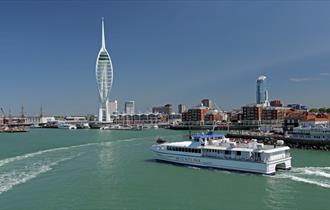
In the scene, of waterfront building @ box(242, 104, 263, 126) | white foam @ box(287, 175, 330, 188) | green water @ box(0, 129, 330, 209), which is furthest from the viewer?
waterfront building @ box(242, 104, 263, 126)

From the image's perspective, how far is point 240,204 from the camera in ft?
64.6

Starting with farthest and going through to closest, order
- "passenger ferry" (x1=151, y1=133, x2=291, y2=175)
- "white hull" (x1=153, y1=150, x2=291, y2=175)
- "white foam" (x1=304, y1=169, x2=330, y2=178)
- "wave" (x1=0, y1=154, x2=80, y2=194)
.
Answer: "passenger ferry" (x1=151, y1=133, x2=291, y2=175) < "white hull" (x1=153, y1=150, x2=291, y2=175) < "white foam" (x1=304, y1=169, x2=330, y2=178) < "wave" (x1=0, y1=154, x2=80, y2=194)

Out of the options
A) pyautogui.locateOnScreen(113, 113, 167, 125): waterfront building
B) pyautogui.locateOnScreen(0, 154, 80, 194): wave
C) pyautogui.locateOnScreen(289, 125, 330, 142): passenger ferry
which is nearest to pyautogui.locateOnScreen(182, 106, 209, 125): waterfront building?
pyautogui.locateOnScreen(113, 113, 167, 125): waterfront building

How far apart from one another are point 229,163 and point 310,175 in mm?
6745

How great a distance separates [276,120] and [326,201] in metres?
106

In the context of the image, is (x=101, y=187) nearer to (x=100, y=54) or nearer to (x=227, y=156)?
(x=227, y=156)

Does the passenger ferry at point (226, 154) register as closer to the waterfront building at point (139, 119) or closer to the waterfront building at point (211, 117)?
the waterfront building at point (211, 117)

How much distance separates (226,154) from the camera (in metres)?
30.7

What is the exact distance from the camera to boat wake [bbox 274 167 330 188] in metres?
24.5

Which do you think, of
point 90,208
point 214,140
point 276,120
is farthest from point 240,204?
point 276,120

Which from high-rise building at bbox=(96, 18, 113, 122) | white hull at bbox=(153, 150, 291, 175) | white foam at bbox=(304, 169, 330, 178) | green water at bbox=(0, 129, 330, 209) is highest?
high-rise building at bbox=(96, 18, 113, 122)

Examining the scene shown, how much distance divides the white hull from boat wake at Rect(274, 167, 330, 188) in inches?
35.5

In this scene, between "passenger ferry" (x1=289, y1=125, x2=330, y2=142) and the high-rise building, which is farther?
the high-rise building

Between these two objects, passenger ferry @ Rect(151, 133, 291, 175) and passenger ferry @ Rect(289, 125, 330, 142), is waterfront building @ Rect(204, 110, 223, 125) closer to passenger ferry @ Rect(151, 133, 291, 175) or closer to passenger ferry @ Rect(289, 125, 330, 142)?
passenger ferry @ Rect(289, 125, 330, 142)
